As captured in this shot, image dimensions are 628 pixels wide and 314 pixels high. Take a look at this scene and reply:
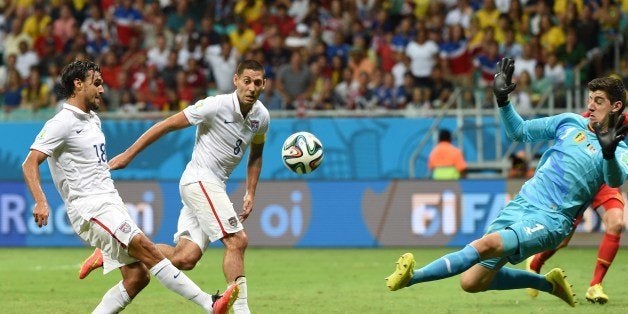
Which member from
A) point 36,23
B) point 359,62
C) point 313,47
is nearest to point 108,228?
point 359,62

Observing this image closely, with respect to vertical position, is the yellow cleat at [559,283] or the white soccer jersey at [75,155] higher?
the white soccer jersey at [75,155]

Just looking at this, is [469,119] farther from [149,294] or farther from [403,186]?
[149,294]

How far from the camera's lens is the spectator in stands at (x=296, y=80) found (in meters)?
19.8

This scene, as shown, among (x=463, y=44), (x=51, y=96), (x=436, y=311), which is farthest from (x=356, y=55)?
(x=436, y=311)

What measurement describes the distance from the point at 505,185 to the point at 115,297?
32.3 feet

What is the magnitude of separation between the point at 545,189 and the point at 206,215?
105 inches

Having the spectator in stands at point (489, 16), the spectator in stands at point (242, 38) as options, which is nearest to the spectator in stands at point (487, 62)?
the spectator in stands at point (489, 16)

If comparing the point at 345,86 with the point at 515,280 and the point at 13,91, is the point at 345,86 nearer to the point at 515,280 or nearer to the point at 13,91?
the point at 13,91

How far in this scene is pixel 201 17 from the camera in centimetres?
2230

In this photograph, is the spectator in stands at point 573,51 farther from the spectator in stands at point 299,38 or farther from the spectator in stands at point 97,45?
the spectator in stands at point 97,45

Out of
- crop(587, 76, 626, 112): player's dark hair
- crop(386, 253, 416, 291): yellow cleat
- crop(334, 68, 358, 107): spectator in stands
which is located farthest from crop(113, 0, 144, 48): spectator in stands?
crop(386, 253, 416, 291): yellow cleat

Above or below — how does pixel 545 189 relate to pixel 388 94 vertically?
above

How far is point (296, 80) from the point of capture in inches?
786

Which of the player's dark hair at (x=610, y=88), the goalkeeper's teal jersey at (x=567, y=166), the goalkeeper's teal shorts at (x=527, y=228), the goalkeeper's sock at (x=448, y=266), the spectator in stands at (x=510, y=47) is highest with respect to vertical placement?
the player's dark hair at (x=610, y=88)
